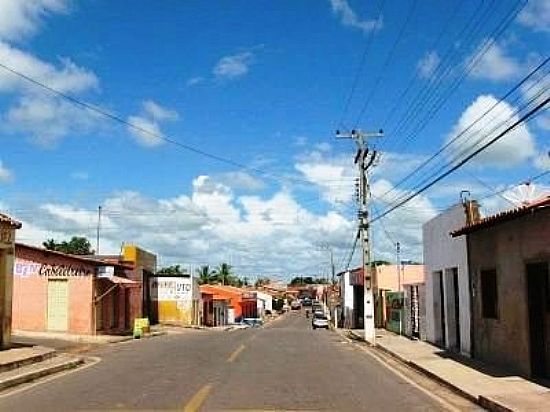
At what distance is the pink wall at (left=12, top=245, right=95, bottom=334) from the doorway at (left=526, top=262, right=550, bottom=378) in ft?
81.6

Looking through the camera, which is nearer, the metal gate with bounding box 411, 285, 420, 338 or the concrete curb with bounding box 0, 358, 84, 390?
the concrete curb with bounding box 0, 358, 84, 390

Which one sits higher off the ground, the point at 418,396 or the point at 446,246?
the point at 446,246

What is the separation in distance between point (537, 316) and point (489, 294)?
3.97 meters

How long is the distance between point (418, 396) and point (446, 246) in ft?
37.7

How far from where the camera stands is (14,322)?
120 feet

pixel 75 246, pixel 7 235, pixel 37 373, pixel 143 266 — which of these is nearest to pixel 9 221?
pixel 7 235

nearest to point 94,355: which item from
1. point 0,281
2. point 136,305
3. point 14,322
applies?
point 0,281

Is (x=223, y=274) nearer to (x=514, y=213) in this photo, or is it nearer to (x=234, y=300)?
(x=234, y=300)

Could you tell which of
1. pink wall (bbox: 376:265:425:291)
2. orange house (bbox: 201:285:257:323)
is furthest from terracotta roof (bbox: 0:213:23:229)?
orange house (bbox: 201:285:257:323)

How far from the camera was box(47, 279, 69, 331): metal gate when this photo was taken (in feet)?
121

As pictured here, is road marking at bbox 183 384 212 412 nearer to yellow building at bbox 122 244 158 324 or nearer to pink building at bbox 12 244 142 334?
pink building at bbox 12 244 142 334

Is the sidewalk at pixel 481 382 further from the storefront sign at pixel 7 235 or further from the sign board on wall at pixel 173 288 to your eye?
the sign board on wall at pixel 173 288

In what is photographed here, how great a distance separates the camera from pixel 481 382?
1647cm

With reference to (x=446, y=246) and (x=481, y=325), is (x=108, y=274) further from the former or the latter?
(x=481, y=325)
